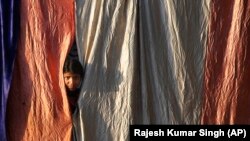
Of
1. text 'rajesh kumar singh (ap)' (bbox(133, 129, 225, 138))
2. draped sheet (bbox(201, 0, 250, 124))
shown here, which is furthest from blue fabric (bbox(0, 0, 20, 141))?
draped sheet (bbox(201, 0, 250, 124))

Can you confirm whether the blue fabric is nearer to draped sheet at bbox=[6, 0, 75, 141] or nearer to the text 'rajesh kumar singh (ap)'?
draped sheet at bbox=[6, 0, 75, 141]

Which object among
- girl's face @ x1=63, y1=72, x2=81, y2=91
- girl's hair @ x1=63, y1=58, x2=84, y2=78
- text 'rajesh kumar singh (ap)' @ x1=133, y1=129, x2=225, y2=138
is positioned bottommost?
text 'rajesh kumar singh (ap)' @ x1=133, y1=129, x2=225, y2=138

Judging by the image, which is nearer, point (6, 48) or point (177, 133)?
point (6, 48)

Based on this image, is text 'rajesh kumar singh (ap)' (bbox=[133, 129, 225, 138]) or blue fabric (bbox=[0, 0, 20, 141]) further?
text 'rajesh kumar singh (ap)' (bbox=[133, 129, 225, 138])

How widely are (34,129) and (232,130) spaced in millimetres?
1369

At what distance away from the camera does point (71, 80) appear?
2166 millimetres

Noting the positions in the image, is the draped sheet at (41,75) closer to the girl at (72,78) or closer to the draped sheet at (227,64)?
the girl at (72,78)

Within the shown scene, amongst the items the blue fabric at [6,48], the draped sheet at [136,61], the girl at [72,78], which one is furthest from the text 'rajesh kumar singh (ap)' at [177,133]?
the blue fabric at [6,48]

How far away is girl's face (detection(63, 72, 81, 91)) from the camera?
217cm

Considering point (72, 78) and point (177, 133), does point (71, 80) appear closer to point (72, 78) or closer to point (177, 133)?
point (72, 78)

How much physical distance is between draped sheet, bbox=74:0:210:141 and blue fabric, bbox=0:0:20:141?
16.8 inches

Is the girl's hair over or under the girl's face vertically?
over

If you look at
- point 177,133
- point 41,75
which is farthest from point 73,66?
point 177,133

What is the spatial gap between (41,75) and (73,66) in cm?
23
